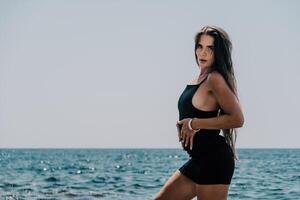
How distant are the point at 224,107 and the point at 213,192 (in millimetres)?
552

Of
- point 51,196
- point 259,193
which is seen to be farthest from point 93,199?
point 259,193

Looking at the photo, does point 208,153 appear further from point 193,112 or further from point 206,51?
point 206,51

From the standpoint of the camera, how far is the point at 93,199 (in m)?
19.4

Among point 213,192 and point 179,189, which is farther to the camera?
point 179,189

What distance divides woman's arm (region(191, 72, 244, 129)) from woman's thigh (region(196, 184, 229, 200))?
1.28ft

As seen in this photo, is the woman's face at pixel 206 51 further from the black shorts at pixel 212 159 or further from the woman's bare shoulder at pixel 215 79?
the black shorts at pixel 212 159

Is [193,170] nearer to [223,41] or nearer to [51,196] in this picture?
[223,41]

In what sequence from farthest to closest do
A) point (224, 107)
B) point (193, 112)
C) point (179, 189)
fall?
point (179, 189), point (193, 112), point (224, 107)

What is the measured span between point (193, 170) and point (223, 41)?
862mm

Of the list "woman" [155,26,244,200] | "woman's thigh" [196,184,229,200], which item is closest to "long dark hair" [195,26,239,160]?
"woman" [155,26,244,200]

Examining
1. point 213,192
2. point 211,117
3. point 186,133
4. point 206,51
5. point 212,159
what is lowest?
point 213,192

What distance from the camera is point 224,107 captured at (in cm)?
443

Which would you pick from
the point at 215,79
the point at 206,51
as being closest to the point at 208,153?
the point at 215,79

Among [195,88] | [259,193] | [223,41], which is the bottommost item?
[259,193]
